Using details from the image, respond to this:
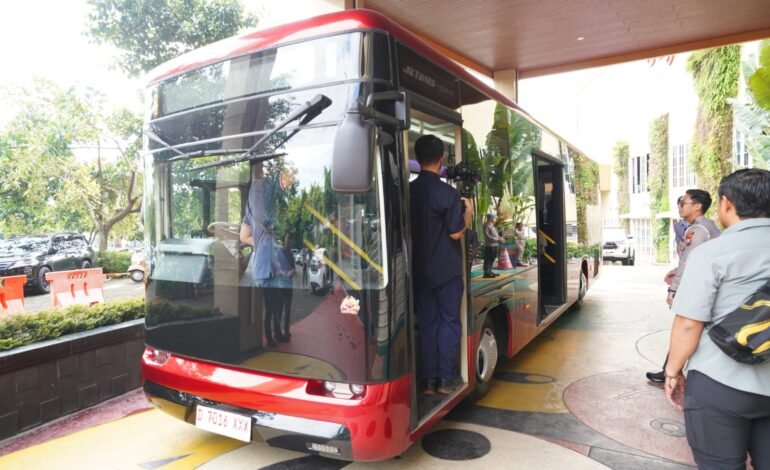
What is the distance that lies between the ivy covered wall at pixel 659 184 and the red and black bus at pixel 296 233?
82.2ft

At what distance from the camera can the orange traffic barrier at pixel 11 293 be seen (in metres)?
5.36

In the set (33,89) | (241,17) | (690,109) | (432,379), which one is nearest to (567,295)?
(432,379)

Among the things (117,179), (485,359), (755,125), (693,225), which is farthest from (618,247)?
(117,179)

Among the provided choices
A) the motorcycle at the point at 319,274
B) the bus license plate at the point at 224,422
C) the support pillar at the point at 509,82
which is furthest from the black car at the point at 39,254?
the support pillar at the point at 509,82

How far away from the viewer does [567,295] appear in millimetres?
7340

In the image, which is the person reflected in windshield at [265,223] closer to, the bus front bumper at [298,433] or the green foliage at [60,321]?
the bus front bumper at [298,433]

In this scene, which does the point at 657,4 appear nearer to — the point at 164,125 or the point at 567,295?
the point at 567,295

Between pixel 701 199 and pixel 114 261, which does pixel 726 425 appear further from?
pixel 114 261

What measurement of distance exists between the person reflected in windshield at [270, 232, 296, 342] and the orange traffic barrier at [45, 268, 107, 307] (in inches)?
175

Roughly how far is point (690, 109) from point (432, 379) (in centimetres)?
2206

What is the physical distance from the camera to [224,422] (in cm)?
296

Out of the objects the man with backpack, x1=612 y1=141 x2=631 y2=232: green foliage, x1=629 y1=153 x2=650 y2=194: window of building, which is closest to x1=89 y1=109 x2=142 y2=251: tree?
the man with backpack

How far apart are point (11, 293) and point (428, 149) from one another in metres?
5.29

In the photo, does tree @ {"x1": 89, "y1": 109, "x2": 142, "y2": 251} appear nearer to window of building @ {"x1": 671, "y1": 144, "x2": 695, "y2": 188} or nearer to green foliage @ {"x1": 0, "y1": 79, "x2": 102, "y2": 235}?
green foliage @ {"x1": 0, "y1": 79, "x2": 102, "y2": 235}
